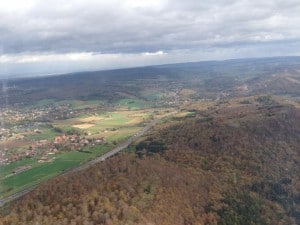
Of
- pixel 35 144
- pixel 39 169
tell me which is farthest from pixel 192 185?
pixel 35 144

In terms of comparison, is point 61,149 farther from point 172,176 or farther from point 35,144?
point 172,176

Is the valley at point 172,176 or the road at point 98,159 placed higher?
the valley at point 172,176

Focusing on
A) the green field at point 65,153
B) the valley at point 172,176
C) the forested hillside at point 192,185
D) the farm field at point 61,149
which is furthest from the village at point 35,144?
the forested hillside at point 192,185

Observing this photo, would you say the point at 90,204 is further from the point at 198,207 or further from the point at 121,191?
the point at 198,207

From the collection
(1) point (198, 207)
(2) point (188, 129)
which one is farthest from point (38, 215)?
(2) point (188, 129)

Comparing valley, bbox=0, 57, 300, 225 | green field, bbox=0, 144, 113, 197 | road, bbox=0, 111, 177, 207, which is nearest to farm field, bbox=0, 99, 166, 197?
green field, bbox=0, 144, 113, 197

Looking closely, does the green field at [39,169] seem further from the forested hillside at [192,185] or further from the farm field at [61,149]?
the forested hillside at [192,185]

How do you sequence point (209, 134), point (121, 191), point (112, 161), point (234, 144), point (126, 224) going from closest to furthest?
point (126, 224) < point (121, 191) < point (112, 161) < point (234, 144) < point (209, 134)

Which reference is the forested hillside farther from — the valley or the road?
the road
